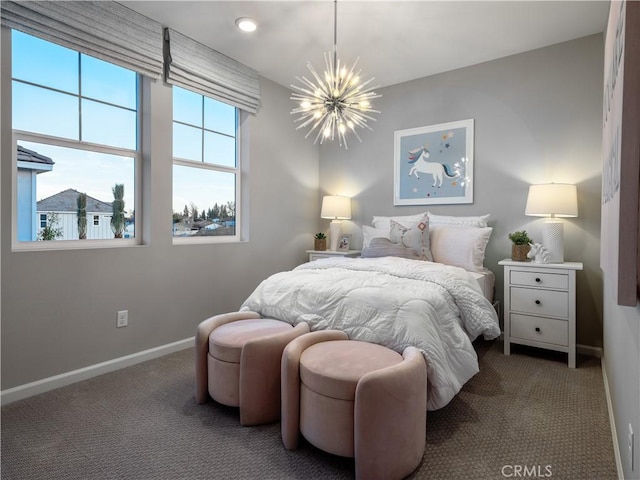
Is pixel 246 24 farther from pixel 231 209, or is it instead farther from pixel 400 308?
pixel 400 308

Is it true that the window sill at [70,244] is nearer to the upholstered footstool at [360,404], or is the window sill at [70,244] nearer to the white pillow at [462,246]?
the upholstered footstool at [360,404]

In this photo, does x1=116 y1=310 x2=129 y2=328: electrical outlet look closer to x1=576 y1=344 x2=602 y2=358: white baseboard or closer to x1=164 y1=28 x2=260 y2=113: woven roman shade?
x1=164 y1=28 x2=260 y2=113: woven roman shade

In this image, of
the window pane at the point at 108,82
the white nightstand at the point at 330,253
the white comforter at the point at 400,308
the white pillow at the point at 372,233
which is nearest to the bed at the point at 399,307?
the white comforter at the point at 400,308

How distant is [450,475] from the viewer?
1.56 m

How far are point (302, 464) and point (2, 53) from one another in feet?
9.28

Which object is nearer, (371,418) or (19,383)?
(371,418)

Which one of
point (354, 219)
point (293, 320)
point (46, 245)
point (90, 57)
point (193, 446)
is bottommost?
point (193, 446)

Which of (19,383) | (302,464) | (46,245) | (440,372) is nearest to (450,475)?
(440,372)

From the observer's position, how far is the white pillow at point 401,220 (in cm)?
345

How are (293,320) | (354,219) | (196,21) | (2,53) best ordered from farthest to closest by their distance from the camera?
(354,219), (196,21), (293,320), (2,53)

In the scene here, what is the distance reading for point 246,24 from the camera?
2.86 m

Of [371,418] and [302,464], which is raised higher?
[371,418]

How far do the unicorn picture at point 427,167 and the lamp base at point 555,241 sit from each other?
3.38 ft

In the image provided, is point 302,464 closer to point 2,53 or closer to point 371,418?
point 371,418
